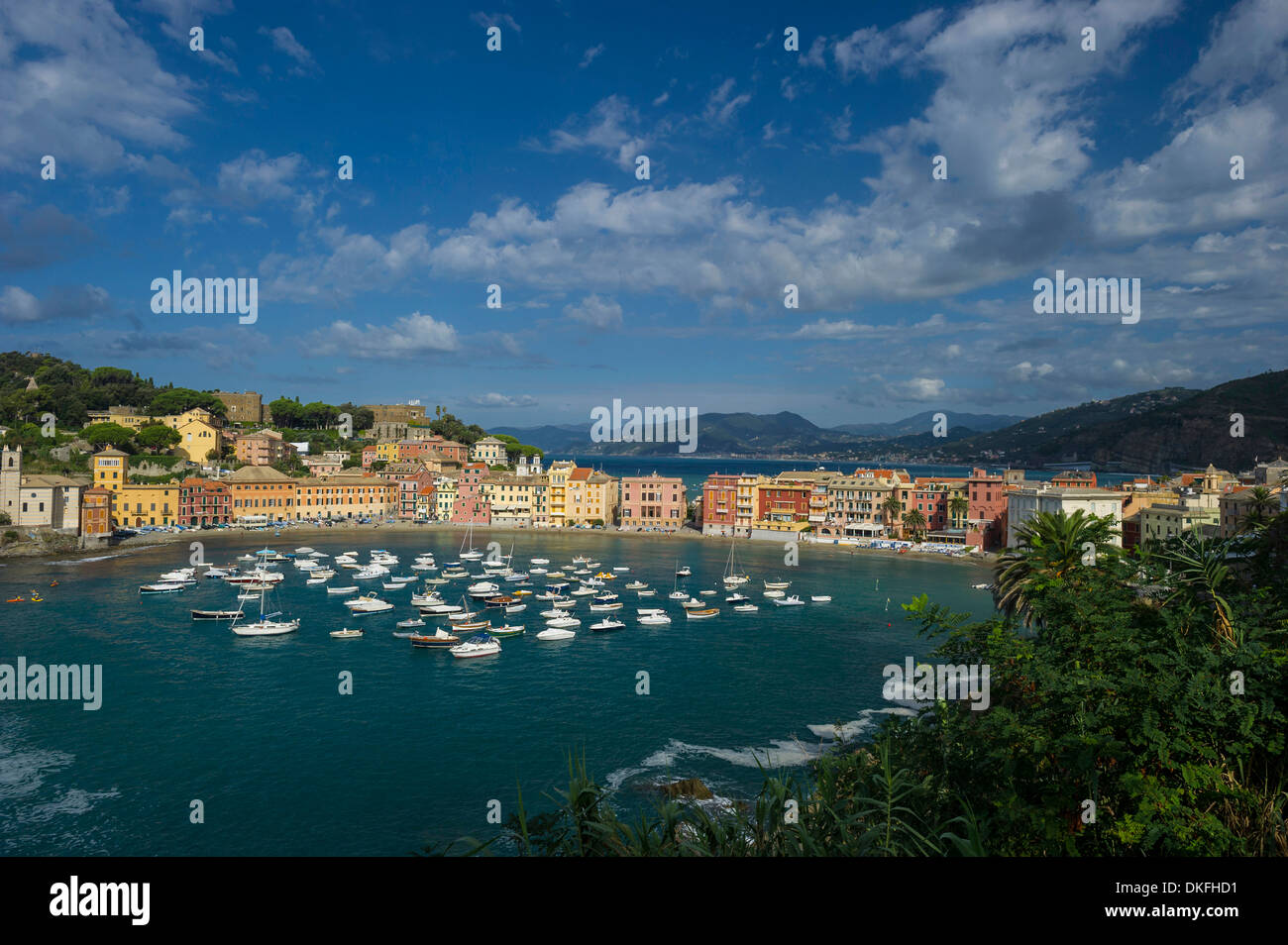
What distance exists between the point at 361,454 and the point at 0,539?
38.1 m

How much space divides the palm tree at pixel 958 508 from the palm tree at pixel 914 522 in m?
2.41

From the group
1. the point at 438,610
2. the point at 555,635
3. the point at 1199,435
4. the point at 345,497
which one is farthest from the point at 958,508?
the point at 1199,435

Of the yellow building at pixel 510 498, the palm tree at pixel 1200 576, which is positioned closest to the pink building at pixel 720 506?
the yellow building at pixel 510 498

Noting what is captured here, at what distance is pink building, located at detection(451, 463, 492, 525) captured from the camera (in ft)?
228

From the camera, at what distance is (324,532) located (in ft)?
203

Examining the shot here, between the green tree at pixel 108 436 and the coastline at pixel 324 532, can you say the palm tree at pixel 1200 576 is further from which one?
the green tree at pixel 108 436

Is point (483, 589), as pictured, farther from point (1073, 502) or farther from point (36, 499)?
point (1073, 502)

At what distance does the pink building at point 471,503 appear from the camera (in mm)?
69438

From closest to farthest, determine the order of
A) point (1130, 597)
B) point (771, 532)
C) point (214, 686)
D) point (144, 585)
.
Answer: point (1130, 597)
point (214, 686)
point (144, 585)
point (771, 532)

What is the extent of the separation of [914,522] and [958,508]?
3.61m

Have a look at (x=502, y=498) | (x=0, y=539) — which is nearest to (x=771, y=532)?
(x=502, y=498)

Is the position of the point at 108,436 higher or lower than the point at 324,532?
higher
